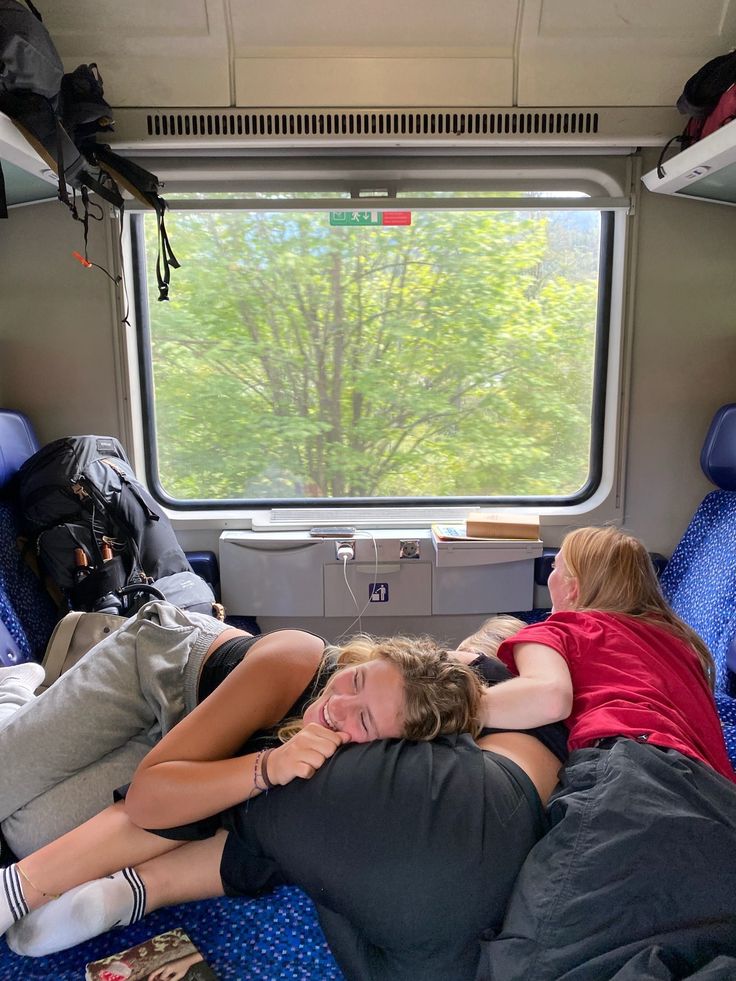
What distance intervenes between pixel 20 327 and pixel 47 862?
7.25ft

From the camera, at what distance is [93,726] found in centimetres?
175

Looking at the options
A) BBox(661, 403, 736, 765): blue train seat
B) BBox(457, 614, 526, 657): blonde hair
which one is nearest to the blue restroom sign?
BBox(457, 614, 526, 657): blonde hair

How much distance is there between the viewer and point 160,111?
104 inches

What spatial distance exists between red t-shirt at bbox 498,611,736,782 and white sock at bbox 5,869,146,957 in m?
0.94

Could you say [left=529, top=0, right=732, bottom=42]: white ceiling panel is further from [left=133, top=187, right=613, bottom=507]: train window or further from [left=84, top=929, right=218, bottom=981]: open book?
[left=84, top=929, right=218, bottom=981]: open book

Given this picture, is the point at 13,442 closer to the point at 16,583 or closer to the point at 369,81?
the point at 16,583

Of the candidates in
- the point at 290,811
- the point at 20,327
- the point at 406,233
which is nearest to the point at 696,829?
the point at 290,811

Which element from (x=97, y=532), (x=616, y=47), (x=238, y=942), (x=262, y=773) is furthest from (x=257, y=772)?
(x=616, y=47)

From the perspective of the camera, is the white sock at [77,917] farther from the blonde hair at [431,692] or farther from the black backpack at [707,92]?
the black backpack at [707,92]

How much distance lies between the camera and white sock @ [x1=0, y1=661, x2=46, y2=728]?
1975mm

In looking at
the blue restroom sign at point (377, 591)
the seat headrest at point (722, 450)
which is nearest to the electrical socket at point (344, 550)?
the blue restroom sign at point (377, 591)

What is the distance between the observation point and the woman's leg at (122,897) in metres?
1.41

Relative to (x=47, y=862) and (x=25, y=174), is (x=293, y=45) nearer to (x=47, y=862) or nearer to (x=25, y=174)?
(x=25, y=174)

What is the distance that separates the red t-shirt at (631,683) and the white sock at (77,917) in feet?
3.10
